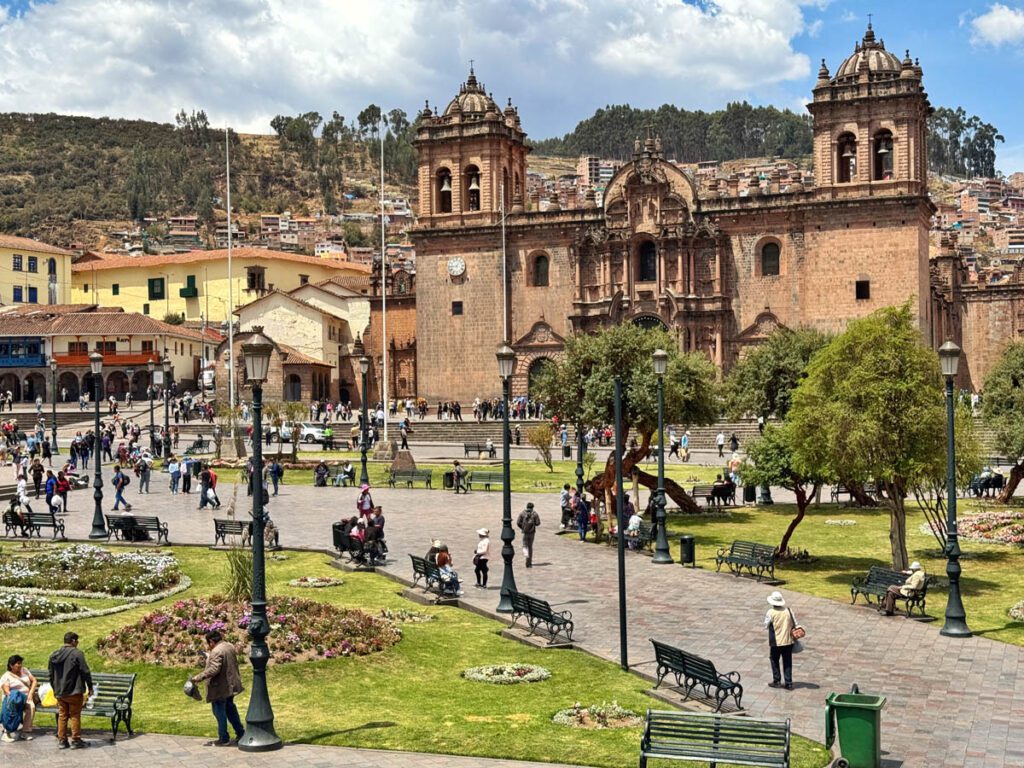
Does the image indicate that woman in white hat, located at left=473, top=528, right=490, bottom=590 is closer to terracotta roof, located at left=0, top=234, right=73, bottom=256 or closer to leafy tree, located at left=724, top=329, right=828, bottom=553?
leafy tree, located at left=724, top=329, right=828, bottom=553

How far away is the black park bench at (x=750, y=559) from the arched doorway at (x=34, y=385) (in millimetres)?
52577

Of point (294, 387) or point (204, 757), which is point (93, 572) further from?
point (294, 387)

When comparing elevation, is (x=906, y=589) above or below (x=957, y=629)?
above

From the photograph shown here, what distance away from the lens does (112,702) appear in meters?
13.0

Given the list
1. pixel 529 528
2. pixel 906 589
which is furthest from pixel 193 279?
pixel 906 589

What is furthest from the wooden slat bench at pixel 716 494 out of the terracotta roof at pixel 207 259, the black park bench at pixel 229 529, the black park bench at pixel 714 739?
the terracotta roof at pixel 207 259

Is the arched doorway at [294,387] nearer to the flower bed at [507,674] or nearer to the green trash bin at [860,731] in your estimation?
the flower bed at [507,674]

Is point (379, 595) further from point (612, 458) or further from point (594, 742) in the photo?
point (612, 458)

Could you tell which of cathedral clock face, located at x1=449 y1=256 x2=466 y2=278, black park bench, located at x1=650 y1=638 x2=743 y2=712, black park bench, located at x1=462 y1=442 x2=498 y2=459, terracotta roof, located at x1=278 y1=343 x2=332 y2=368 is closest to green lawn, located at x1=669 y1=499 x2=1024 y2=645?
black park bench, located at x1=650 y1=638 x2=743 y2=712

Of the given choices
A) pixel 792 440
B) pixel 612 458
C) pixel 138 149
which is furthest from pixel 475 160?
pixel 138 149

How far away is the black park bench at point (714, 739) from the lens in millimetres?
10984

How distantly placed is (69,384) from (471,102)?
27009 millimetres

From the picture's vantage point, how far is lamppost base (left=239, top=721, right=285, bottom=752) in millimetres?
12391

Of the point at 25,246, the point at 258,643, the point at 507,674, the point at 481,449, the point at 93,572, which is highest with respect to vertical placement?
the point at 25,246
